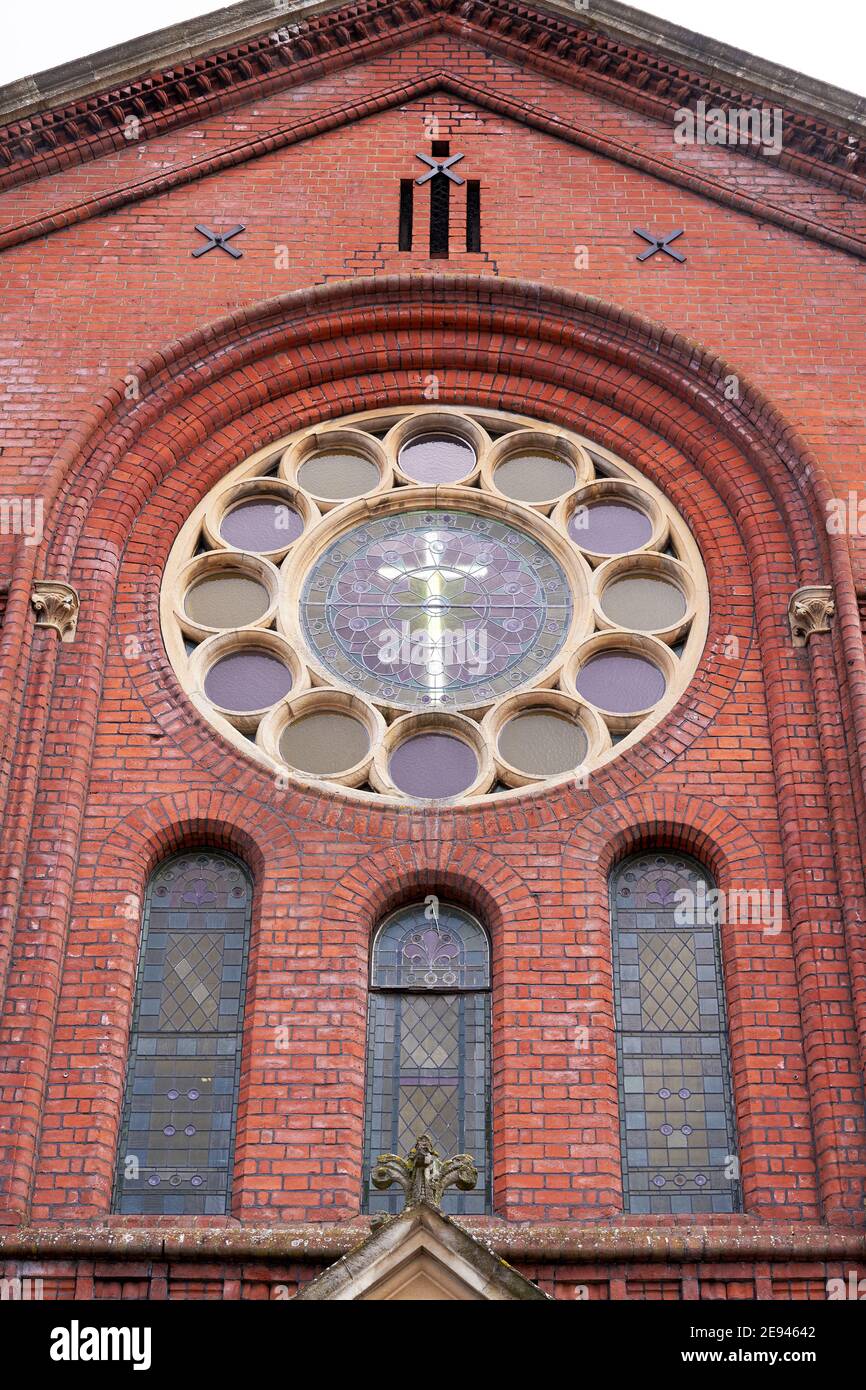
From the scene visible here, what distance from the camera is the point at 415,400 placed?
1634cm

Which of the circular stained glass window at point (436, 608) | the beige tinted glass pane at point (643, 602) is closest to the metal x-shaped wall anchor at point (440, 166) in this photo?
the circular stained glass window at point (436, 608)

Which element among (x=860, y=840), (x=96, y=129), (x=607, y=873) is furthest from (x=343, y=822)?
(x=96, y=129)

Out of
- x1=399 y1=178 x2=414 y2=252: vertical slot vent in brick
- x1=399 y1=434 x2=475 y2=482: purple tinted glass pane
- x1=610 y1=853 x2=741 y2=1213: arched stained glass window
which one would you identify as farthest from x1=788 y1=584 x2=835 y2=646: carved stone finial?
x1=399 y1=178 x2=414 y2=252: vertical slot vent in brick

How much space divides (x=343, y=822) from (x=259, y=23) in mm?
7222

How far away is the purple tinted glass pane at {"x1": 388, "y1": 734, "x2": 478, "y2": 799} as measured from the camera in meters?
14.3

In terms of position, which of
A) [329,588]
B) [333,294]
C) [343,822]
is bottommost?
[343,822]

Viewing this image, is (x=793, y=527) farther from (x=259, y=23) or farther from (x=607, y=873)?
(x=259, y=23)

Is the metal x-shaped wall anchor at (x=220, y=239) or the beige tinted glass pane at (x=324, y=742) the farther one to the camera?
the metal x-shaped wall anchor at (x=220, y=239)

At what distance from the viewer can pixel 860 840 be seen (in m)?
13.3

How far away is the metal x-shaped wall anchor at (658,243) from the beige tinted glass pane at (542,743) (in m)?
3.99

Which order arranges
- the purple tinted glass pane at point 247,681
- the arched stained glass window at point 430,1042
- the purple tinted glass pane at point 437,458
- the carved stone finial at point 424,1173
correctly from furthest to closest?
1. the purple tinted glass pane at point 437,458
2. the purple tinted glass pane at point 247,681
3. the arched stained glass window at point 430,1042
4. the carved stone finial at point 424,1173

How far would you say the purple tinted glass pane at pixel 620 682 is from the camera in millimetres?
14734

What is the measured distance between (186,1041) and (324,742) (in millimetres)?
2357

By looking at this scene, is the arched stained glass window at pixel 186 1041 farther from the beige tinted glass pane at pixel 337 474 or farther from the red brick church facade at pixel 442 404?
the beige tinted glass pane at pixel 337 474
